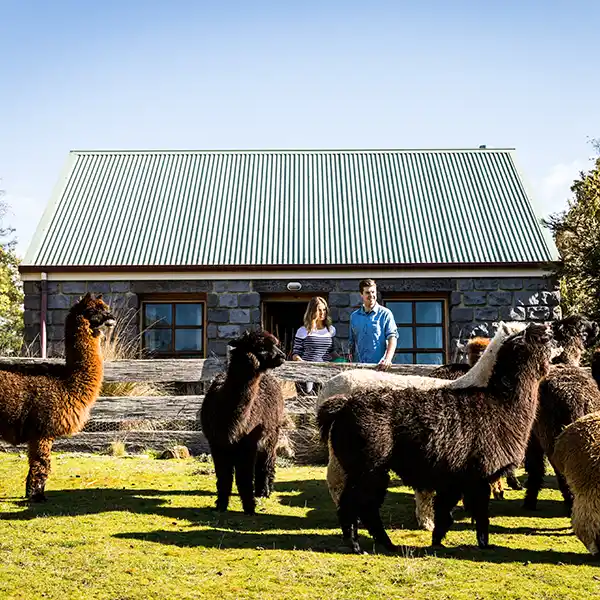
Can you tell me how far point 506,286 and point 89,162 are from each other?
10686 millimetres

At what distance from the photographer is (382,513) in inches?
308

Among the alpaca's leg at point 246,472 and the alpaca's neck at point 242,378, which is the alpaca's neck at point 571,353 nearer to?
the alpaca's neck at point 242,378

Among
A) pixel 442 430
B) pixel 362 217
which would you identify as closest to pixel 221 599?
pixel 442 430

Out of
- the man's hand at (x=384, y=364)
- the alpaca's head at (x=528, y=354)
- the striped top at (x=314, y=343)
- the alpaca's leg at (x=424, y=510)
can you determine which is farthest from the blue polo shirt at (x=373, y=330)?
the alpaca's head at (x=528, y=354)

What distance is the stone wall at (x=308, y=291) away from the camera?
16.4 metres

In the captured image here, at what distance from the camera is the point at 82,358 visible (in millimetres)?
8125

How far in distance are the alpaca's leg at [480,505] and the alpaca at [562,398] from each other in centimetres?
110

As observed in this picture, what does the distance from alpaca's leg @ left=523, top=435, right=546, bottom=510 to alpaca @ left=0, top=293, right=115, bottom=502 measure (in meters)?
4.28

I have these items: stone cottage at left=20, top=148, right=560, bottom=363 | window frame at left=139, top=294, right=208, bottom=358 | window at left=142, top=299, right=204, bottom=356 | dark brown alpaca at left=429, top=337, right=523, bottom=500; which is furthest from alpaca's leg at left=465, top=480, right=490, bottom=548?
window at left=142, top=299, right=204, bottom=356

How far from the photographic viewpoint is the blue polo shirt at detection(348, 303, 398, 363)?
10156 mm

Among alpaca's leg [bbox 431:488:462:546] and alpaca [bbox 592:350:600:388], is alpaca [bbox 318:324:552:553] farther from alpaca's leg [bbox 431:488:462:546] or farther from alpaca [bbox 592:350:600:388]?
alpaca [bbox 592:350:600:388]

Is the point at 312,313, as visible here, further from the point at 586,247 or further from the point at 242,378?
the point at 586,247

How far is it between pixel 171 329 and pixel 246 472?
979 centimetres

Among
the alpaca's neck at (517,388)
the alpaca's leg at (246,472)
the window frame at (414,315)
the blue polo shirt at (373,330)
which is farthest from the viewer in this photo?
the window frame at (414,315)
